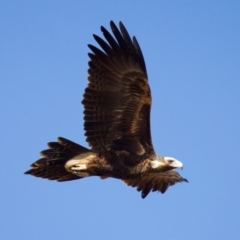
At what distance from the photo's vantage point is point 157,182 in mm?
18375

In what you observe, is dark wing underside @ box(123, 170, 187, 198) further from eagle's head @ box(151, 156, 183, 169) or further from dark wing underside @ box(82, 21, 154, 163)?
dark wing underside @ box(82, 21, 154, 163)

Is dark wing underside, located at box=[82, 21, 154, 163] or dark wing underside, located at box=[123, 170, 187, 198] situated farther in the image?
dark wing underside, located at box=[123, 170, 187, 198]

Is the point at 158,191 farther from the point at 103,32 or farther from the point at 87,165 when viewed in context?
the point at 103,32

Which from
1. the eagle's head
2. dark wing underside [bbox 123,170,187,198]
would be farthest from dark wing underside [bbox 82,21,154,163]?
dark wing underside [bbox 123,170,187,198]

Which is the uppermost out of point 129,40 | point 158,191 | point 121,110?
point 129,40

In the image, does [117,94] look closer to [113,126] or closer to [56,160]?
[113,126]

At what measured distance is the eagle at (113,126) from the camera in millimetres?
16609

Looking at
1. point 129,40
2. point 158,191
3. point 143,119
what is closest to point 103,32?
point 129,40

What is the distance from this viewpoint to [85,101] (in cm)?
1670

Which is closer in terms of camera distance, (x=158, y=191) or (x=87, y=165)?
(x=87, y=165)

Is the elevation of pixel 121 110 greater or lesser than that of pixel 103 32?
lesser

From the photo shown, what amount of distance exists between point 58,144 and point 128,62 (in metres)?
1.89

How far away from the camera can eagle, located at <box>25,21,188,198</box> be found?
54.5ft

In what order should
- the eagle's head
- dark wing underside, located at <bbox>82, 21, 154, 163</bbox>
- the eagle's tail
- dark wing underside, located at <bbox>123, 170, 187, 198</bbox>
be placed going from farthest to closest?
dark wing underside, located at <bbox>123, 170, 187, 198</bbox> < the eagle's tail < the eagle's head < dark wing underside, located at <bbox>82, 21, 154, 163</bbox>
